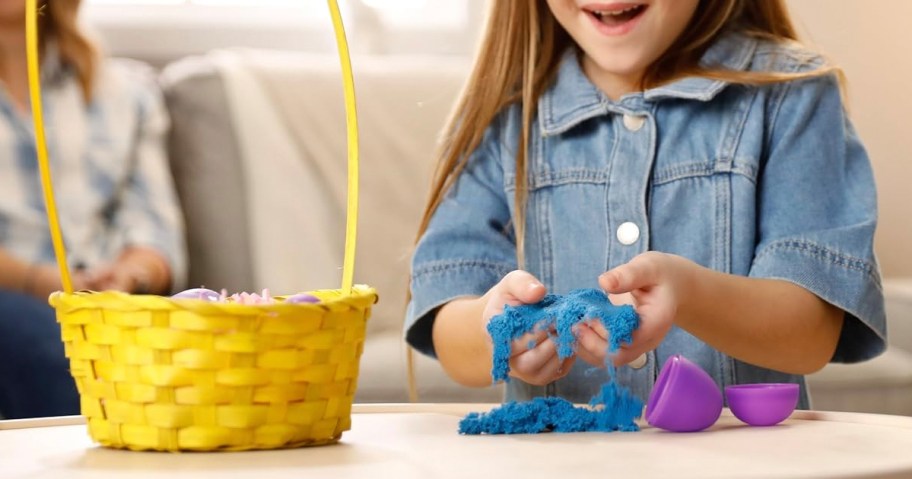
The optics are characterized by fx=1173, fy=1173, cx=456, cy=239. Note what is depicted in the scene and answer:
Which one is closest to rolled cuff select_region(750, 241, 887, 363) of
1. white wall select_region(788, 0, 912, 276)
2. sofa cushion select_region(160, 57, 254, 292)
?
sofa cushion select_region(160, 57, 254, 292)

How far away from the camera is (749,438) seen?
0.67 metres

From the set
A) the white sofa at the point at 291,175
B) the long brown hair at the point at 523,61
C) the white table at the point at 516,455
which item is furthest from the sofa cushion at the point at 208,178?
the white table at the point at 516,455

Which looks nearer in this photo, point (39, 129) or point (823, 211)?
point (39, 129)

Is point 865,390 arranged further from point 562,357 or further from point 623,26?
point 562,357

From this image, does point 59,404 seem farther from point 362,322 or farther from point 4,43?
point 362,322

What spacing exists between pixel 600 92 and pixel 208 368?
649mm

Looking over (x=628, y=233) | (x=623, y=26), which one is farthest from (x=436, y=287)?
(x=623, y=26)

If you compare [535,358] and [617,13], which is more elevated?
[617,13]

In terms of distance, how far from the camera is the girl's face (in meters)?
1.08

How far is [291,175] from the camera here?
6.70 ft

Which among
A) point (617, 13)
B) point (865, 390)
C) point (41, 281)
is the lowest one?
point (865, 390)

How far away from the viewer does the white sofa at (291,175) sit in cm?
201

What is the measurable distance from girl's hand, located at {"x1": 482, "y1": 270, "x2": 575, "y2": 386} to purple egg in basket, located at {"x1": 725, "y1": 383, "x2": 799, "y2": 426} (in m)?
0.11

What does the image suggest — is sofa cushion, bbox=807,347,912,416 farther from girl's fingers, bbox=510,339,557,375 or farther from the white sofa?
girl's fingers, bbox=510,339,557,375
